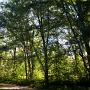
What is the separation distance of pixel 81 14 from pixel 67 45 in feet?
15.8

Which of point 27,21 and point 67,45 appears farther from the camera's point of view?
point 27,21

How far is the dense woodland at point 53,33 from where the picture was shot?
2492 cm

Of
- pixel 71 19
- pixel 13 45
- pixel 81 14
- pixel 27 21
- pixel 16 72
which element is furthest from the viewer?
pixel 16 72

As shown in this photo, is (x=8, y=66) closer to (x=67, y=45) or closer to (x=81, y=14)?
(x=67, y=45)

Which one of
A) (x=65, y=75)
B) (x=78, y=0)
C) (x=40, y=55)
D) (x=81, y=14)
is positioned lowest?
(x=65, y=75)

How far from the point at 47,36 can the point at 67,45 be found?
3870mm

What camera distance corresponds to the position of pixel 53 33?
29016 mm

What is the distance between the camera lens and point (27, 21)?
30.7m

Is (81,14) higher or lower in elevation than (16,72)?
higher

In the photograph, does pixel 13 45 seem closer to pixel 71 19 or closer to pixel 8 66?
pixel 71 19

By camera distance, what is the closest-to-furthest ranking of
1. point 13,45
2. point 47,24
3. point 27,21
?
point 47,24 → point 27,21 → point 13,45

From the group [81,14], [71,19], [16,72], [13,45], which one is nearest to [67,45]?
[71,19]

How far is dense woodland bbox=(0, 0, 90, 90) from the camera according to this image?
24.9 metres

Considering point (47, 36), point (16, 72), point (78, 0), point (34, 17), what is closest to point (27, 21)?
point (34, 17)
